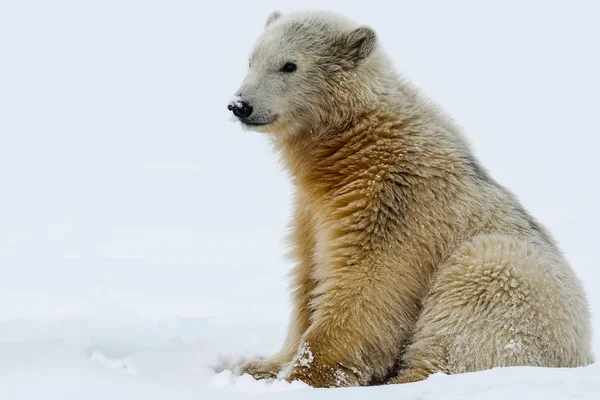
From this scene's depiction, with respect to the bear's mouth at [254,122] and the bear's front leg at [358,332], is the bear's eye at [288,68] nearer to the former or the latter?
the bear's mouth at [254,122]

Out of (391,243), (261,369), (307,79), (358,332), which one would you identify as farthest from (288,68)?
(261,369)

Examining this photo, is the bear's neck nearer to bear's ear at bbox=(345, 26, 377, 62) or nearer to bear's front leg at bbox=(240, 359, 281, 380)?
bear's ear at bbox=(345, 26, 377, 62)

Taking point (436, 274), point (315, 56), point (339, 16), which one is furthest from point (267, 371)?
point (339, 16)

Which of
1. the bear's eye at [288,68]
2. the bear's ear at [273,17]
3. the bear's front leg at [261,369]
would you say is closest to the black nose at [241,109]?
the bear's eye at [288,68]

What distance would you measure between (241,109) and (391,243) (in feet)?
5.41

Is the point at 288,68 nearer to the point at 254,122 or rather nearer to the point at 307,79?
the point at 307,79

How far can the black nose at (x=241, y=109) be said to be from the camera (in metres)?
6.82

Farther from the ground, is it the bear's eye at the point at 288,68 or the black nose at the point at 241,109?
the bear's eye at the point at 288,68

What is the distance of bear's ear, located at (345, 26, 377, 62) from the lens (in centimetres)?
703

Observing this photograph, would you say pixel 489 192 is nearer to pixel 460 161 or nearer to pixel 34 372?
pixel 460 161

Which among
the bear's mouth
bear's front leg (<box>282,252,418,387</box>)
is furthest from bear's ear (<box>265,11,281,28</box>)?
bear's front leg (<box>282,252,418,387</box>)

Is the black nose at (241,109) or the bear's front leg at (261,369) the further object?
the black nose at (241,109)

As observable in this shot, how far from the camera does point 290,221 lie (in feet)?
23.5

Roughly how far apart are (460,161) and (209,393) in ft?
9.44
